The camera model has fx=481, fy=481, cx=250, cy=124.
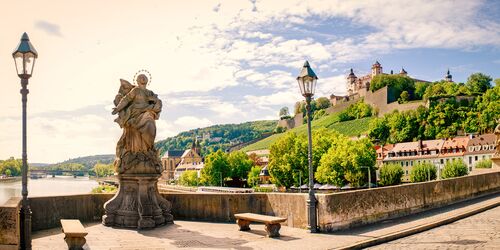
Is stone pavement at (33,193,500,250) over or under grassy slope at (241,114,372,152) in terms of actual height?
under

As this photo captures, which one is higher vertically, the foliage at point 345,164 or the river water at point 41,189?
the foliage at point 345,164

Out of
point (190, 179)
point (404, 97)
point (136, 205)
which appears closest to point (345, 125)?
point (404, 97)

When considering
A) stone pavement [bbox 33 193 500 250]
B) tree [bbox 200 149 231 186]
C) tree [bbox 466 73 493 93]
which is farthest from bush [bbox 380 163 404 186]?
tree [bbox 466 73 493 93]

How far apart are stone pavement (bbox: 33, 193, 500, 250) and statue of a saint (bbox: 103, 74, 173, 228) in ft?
1.62

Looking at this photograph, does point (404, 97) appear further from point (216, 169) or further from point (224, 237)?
point (224, 237)

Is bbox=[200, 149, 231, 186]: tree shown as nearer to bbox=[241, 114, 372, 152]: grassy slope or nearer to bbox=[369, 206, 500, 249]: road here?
bbox=[241, 114, 372, 152]: grassy slope

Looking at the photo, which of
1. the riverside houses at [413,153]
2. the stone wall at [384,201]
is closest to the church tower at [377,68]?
the riverside houses at [413,153]

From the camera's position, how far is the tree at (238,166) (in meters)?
105

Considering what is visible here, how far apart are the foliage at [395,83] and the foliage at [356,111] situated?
250 inches

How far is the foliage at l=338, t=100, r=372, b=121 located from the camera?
146750mm

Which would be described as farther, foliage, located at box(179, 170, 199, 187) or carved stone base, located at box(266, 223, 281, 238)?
foliage, located at box(179, 170, 199, 187)

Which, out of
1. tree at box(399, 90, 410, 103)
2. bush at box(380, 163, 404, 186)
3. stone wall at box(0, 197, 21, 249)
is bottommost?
bush at box(380, 163, 404, 186)

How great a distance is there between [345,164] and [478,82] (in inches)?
3475

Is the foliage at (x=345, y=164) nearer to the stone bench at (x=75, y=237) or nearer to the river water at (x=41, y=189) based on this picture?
the river water at (x=41, y=189)
